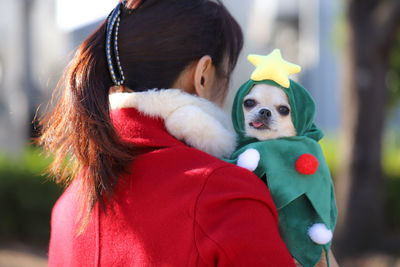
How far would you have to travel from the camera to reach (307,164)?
1.49 meters

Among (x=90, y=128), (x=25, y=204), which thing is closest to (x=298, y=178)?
(x=90, y=128)

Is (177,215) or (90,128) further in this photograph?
(90,128)

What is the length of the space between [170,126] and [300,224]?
20.7 inches

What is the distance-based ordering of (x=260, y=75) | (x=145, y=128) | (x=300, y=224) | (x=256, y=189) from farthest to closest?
(x=260, y=75) < (x=300, y=224) < (x=145, y=128) < (x=256, y=189)

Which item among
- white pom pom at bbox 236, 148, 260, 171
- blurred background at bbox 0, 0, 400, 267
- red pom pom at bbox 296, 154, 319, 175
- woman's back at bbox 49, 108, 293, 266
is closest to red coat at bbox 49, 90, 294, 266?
woman's back at bbox 49, 108, 293, 266

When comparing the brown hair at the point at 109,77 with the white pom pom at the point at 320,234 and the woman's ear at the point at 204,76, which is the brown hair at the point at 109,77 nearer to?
the woman's ear at the point at 204,76

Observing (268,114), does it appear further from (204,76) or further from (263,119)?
(204,76)

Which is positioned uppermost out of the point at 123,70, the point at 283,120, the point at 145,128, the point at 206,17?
the point at 206,17

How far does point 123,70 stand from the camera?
1405 millimetres

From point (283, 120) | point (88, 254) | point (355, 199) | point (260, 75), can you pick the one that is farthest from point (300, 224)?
point (355, 199)

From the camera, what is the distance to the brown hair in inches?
51.6

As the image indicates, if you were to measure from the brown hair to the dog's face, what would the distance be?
0.23m

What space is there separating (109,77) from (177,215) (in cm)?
49

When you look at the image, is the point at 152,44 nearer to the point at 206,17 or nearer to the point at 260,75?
the point at 206,17
